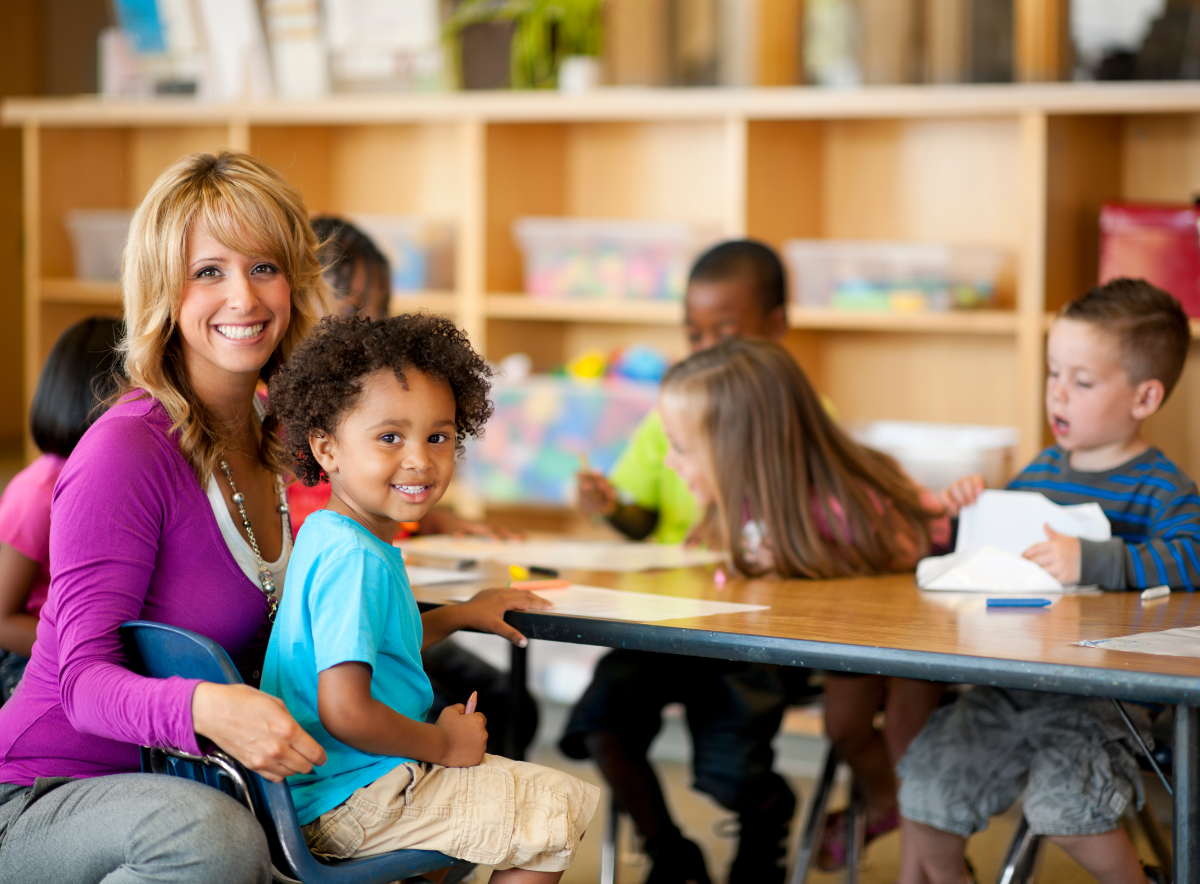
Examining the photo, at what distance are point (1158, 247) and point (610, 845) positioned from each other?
5.70 ft

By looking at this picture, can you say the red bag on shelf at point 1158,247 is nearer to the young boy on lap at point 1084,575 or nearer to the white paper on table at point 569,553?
the young boy on lap at point 1084,575

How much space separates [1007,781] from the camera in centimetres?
185

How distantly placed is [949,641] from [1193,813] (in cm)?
29

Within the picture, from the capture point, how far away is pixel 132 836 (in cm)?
135

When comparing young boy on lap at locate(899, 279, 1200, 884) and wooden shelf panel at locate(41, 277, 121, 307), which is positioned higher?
wooden shelf panel at locate(41, 277, 121, 307)

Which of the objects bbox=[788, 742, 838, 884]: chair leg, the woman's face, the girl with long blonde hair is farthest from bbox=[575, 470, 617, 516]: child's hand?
the woman's face

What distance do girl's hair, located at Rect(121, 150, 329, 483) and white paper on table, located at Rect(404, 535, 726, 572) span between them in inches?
23.2

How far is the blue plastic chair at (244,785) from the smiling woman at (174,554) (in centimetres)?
2

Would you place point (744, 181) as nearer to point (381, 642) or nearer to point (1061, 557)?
point (1061, 557)

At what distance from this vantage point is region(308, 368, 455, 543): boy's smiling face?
4.85 ft

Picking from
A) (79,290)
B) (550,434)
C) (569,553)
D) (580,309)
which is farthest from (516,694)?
(79,290)

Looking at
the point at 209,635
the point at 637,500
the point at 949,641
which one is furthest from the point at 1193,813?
the point at 637,500

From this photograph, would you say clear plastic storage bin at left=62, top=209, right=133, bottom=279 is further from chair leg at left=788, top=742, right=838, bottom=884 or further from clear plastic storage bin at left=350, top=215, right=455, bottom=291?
chair leg at left=788, top=742, right=838, bottom=884

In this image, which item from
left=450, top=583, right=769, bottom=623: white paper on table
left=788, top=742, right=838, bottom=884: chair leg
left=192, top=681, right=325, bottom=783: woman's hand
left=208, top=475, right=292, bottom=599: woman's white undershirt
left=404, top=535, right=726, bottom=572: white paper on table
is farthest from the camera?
left=788, top=742, right=838, bottom=884: chair leg
